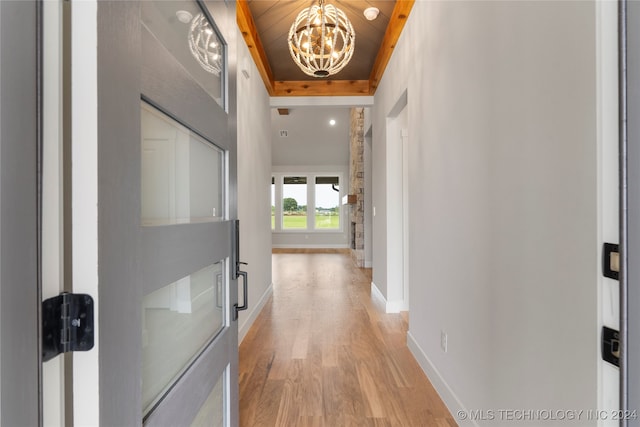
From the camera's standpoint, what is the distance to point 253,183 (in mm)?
3533

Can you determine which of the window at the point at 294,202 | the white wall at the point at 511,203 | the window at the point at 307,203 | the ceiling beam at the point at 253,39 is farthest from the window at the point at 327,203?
the white wall at the point at 511,203

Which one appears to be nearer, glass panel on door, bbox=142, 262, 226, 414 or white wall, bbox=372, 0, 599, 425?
glass panel on door, bbox=142, 262, 226, 414

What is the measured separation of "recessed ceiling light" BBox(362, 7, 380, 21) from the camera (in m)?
2.90

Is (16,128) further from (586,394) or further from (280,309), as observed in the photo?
(280,309)

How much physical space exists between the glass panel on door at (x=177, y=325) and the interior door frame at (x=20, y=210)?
0.97 feet

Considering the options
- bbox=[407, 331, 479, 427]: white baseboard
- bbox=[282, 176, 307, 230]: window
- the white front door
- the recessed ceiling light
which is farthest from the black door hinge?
bbox=[282, 176, 307, 230]: window

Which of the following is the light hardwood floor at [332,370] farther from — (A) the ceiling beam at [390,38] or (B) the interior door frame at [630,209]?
(A) the ceiling beam at [390,38]

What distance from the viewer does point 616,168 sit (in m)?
0.78

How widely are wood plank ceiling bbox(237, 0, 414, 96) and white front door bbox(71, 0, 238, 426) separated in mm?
1849

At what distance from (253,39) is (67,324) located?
10.4 ft

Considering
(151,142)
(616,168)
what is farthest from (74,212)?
(616,168)

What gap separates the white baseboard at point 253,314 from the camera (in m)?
2.88

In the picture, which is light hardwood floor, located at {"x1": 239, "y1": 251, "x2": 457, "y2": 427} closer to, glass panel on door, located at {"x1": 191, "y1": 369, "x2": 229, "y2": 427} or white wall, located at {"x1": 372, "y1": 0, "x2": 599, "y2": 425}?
white wall, located at {"x1": 372, "y1": 0, "x2": 599, "y2": 425}

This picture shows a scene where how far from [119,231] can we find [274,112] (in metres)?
7.93
